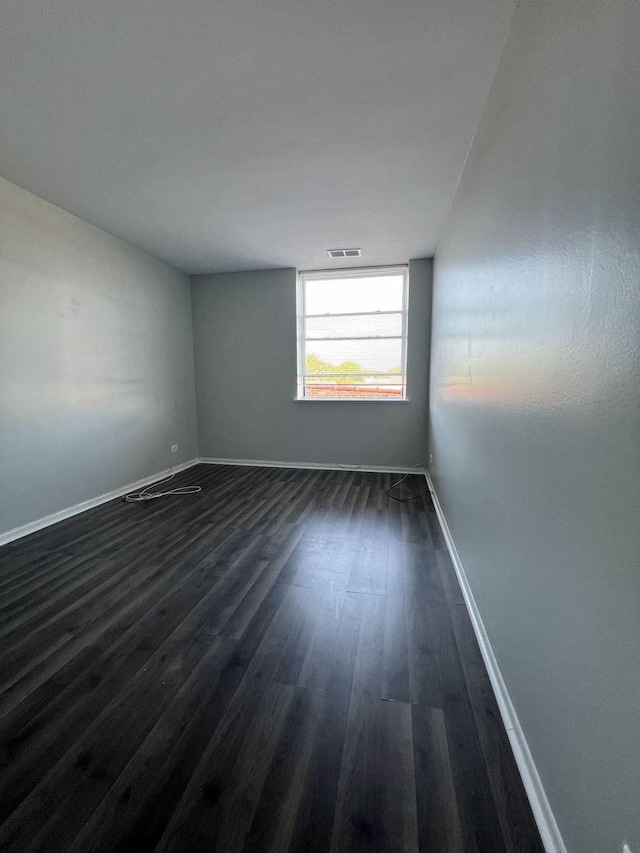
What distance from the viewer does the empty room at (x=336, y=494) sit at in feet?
2.56

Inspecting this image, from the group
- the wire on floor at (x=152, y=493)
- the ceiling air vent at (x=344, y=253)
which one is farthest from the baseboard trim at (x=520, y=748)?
the ceiling air vent at (x=344, y=253)

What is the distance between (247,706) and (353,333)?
168 inches

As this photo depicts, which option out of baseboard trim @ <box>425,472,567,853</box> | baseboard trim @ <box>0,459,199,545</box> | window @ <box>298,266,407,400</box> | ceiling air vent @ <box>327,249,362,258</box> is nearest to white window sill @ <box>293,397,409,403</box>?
window @ <box>298,266,407,400</box>

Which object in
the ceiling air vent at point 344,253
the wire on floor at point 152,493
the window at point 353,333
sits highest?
the ceiling air vent at point 344,253

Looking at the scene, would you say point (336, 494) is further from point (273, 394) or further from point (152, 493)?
point (152, 493)

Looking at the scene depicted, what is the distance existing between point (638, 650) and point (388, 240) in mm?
4006

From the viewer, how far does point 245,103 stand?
1.85 metres

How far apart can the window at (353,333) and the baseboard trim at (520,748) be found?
129 inches

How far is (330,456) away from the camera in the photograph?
489 cm

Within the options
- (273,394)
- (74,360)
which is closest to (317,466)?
(273,394)

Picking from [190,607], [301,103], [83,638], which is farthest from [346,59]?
[83,638]

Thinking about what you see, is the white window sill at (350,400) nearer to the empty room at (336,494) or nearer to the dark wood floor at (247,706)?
the empty room at (336,494)

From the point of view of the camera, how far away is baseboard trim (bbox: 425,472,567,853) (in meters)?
0.89

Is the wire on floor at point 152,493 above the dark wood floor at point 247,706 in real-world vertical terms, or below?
above
